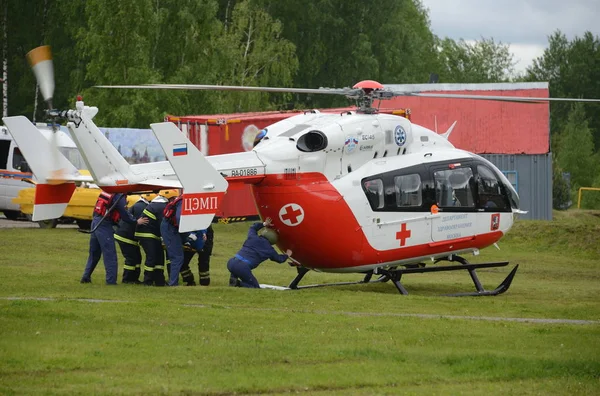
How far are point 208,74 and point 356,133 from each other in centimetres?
2923

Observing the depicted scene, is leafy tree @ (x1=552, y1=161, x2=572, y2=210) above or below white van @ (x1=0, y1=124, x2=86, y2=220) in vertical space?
below

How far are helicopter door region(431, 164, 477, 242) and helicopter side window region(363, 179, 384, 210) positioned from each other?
1.12m

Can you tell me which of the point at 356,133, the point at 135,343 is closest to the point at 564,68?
the point at 356,133

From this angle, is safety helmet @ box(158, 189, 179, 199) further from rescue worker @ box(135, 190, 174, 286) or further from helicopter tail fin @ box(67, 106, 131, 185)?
helicopter tail fin @ box(67, 106, 131, 185)

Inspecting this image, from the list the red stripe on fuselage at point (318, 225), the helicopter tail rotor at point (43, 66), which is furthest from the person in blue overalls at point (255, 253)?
the helicopter tail rotor at point (43, 66)

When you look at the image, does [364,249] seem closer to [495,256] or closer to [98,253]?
[98,253]

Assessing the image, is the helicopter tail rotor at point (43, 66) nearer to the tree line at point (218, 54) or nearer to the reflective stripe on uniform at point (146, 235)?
the reflective stripe on uniform at point (146, 235)

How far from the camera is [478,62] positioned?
87.7 meters

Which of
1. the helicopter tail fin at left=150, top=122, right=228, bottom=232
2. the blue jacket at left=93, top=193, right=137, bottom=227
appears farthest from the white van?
the helicopter tail fin at left=150, top=122, right=228, bottom=232

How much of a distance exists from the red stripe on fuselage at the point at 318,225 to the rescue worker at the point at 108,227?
2.41 m

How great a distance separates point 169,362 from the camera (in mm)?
11125

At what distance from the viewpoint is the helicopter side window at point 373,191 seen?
18359 millimetres

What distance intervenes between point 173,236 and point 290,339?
20.4 feet

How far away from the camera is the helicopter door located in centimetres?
1895
